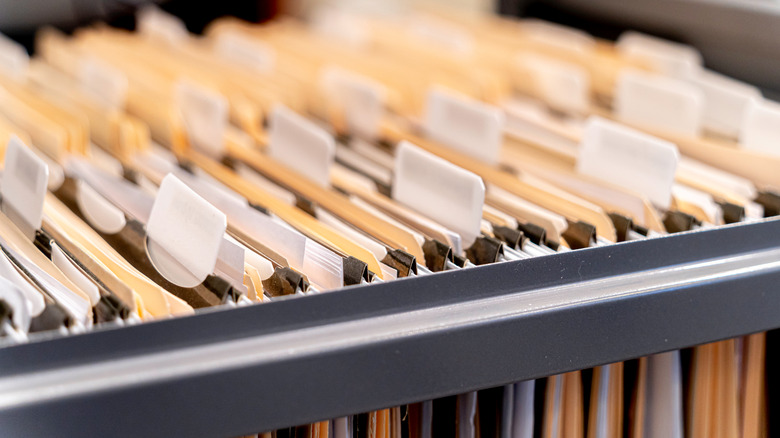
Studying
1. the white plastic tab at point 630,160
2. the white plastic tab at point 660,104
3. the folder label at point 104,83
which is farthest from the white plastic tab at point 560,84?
the folder label at point 104,83

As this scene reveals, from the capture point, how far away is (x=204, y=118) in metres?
1.42

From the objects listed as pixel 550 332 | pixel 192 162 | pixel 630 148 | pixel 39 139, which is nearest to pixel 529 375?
pixel 550 332

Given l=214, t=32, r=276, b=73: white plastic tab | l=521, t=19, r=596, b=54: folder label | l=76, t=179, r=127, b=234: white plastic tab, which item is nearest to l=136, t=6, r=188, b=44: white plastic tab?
l=214, t=32, r=276, b=73: white plastic tab

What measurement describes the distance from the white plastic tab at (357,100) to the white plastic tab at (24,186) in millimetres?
640

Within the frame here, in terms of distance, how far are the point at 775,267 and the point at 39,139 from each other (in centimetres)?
110

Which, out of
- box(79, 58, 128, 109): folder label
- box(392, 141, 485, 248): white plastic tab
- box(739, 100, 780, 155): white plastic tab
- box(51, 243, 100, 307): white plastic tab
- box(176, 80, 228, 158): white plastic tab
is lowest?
box(79, 58, 128, 109): folder label

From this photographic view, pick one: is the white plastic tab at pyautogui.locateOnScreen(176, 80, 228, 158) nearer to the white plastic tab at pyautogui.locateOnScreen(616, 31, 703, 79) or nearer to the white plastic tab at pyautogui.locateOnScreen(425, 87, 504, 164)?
the white plastic tab at pyautogui.locateOnScreen(425, 87, 504, 164)

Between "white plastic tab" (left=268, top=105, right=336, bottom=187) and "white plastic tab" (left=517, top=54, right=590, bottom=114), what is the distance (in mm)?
630

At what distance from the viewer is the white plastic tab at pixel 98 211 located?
102 cm

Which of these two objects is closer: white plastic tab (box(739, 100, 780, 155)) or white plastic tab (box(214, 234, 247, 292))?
white plastic tab (box(214, 234, 247, 292))

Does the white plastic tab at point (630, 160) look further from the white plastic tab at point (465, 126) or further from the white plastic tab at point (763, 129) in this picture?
the white plastic tab at point (763, 129)

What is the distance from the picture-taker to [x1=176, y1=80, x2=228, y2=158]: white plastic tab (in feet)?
4.54

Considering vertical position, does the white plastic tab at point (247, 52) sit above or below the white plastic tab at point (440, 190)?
below

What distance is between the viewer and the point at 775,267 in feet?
3.10
